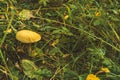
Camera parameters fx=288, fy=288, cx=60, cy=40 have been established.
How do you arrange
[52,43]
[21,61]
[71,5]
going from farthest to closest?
[71,5]
[52,43]
[21,61]

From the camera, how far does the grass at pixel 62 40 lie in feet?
5.93

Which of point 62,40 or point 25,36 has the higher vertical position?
point 25,36

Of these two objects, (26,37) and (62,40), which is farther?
(62,40)

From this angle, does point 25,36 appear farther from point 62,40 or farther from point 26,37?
point 62,40

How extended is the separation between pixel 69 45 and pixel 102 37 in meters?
0.24

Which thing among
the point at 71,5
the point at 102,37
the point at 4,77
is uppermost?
the point at 71,5

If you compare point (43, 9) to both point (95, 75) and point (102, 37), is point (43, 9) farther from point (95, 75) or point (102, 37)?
point (95, 75)

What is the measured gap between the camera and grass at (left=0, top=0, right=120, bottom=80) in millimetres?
1807

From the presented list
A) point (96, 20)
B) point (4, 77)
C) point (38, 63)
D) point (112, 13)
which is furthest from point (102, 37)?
point (4, 77)

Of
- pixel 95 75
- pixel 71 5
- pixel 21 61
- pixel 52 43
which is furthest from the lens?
pixel 71 5

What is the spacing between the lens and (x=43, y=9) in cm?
237

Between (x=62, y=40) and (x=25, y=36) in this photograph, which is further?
(x=62, y=40)

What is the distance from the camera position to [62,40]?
81.0 inches

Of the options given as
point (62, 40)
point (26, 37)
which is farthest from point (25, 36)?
point (62, 40)
